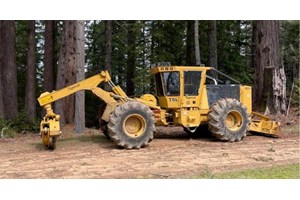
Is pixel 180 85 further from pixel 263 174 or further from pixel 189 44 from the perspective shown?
pixel 189 44

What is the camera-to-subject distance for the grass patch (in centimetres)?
635

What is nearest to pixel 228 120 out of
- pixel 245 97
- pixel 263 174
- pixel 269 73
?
pixel 245 97

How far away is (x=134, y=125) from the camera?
30.0 feet

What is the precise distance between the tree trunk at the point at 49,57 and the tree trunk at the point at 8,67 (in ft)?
5.73

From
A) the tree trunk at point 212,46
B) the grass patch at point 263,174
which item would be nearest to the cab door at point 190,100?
the grass patch at point 263,174

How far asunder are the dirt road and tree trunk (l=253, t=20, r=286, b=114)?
3717 millimetres

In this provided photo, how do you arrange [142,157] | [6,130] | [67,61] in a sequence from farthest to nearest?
[67,61] → [6,130] → [142,157]

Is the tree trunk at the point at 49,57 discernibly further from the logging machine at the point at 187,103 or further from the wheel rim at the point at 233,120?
the wheel rim at the point at 233,120

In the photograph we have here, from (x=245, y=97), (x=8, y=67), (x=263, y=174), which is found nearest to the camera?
(x=263, y=174)

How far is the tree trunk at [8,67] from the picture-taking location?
1617 cm

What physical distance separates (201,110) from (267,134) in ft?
7.24

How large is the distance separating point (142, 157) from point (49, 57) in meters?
11.3

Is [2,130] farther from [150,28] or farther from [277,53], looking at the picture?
[150,28]

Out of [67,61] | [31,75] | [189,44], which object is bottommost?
[31,75]
